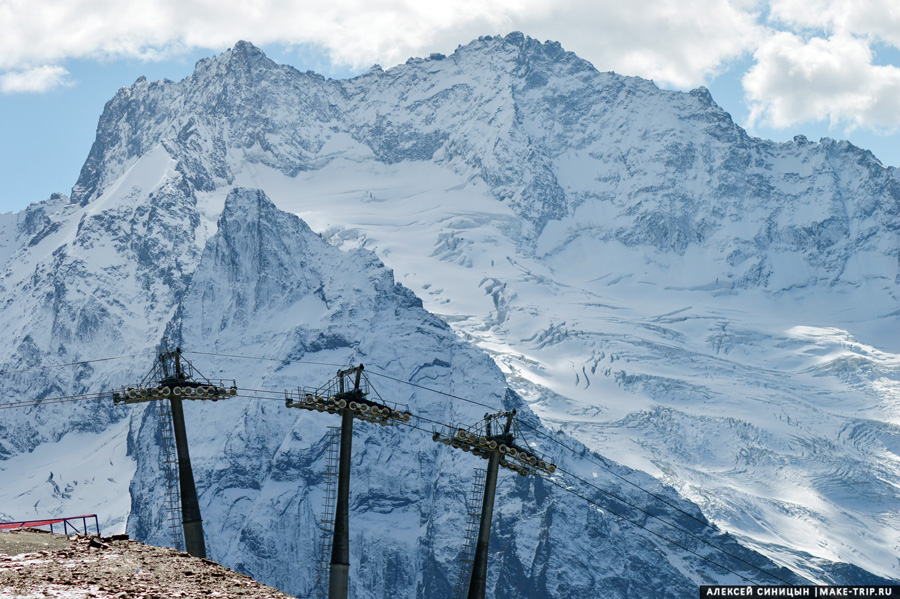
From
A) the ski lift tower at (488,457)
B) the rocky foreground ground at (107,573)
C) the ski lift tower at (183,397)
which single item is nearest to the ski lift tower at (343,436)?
the ski lift tower at (488,457)

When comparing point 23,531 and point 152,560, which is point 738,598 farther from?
point 23,531

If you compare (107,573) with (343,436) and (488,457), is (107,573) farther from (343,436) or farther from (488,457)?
(488,457)

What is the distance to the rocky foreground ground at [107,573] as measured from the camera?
47875 millimetres

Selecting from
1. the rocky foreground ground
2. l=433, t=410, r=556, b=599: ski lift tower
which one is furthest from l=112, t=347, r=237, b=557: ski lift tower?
the rocky foreground ground

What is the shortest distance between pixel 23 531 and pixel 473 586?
99.6ft

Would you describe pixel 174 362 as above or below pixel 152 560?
above

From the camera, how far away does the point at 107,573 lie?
2025 inches

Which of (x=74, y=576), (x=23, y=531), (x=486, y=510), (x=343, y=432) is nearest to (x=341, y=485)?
(x=343, y=432)

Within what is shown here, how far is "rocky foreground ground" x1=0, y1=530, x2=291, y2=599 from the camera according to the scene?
47875 mm

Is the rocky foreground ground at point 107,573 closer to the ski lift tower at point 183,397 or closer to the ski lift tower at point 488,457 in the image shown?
the ski lift tower at point 183,397

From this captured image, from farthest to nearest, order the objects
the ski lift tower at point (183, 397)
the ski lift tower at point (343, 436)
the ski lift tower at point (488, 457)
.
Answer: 1. the ski lift tower at point (488, 457)
2. the ski lift tower at point (183, 397)
3. the ski lift tower at point (343, 436)

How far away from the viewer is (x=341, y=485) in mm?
82750

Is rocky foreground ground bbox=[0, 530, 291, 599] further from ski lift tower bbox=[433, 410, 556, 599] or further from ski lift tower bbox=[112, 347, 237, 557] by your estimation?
ski lift tower bbox=[433, 410, 556, 599]

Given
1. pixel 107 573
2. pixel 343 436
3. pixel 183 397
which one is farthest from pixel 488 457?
pixel 107 573
